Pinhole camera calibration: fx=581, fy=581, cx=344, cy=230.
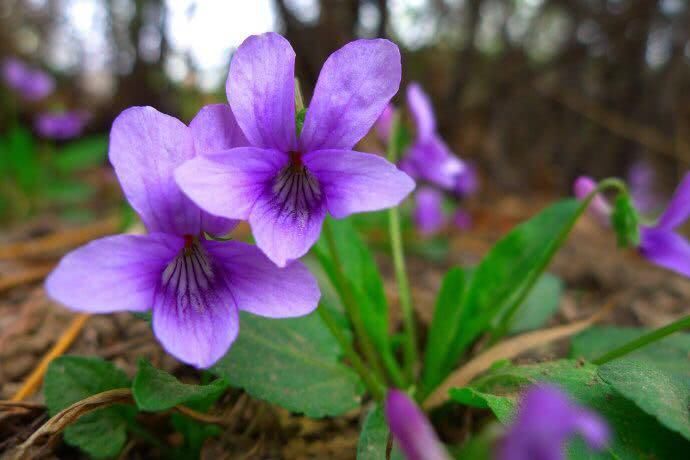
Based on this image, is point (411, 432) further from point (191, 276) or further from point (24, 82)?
point (24, 82)

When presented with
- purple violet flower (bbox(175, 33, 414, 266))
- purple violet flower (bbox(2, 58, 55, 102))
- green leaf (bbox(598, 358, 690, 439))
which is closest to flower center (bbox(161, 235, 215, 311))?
purple violet flower (bbox(175, 33, 414, 266))

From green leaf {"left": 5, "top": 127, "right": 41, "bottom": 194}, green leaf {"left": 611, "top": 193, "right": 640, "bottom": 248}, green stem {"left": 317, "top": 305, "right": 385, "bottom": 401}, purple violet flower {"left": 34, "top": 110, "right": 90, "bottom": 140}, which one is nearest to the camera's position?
green stem {"left": 317, "top": 305, "right": 385, "bottom": 401}

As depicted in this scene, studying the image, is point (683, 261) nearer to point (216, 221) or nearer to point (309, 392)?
point (309, 392)

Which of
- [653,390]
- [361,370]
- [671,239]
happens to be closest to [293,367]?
[361,370]

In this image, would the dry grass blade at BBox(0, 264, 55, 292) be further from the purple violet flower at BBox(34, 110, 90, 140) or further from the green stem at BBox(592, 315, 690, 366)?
the purple violet flower at BBox(34, 110, 90, 140)

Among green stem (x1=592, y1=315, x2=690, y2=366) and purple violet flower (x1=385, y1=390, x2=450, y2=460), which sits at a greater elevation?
purple violet flower (x1=385, y1=390, x2=450, y2=460)

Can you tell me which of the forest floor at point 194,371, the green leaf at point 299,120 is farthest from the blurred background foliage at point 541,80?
the green leaf at point 299,120

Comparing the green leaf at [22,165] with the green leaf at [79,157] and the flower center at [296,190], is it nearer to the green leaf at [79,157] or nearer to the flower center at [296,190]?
the green leaf at [79,157]
